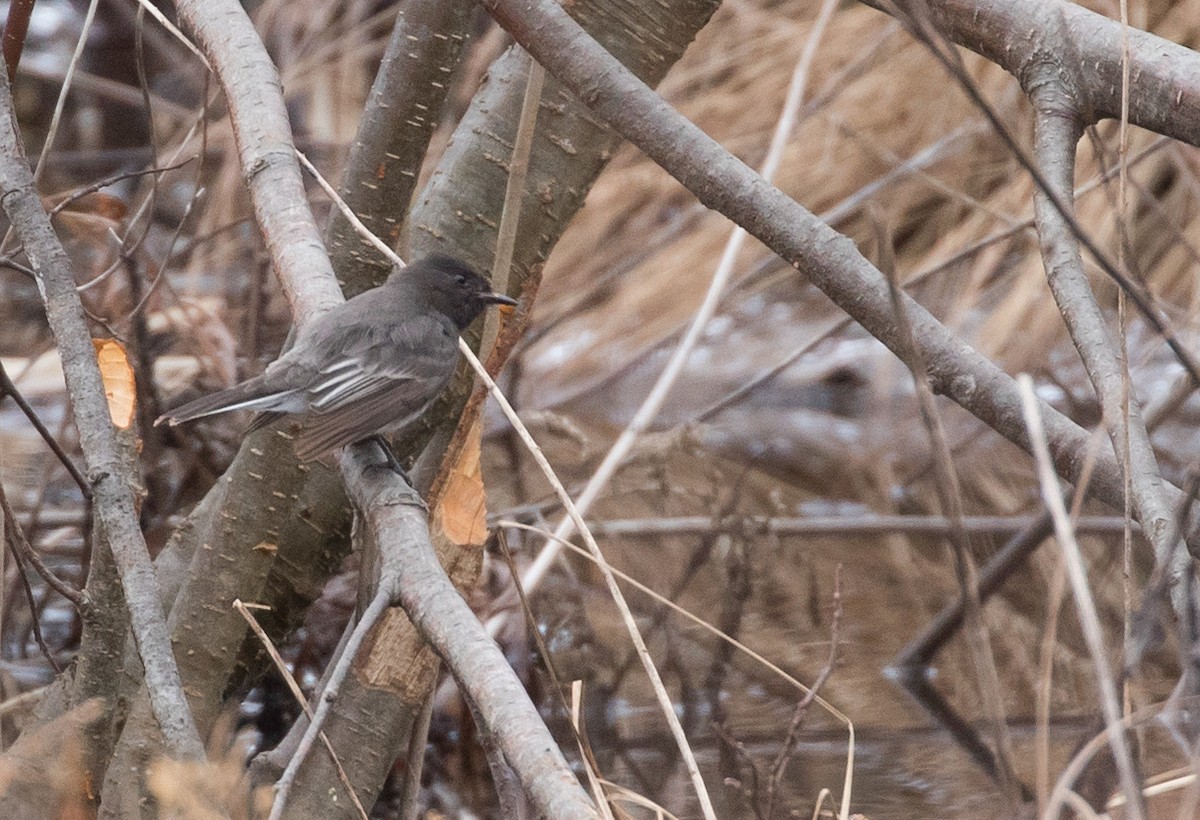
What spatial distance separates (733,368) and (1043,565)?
7.02 ft

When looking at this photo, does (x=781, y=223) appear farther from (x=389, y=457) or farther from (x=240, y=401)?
(x=240, y=401)

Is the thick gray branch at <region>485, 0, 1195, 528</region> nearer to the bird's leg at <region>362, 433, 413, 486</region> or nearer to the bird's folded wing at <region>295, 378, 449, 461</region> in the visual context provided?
the bird's leg at <region>362, 433, 413, 486</region>

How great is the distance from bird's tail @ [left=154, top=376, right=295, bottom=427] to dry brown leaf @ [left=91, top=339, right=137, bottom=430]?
3.7 inches

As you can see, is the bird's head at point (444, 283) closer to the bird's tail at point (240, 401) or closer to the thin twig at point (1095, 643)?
the bird's tail at point (240, 401)

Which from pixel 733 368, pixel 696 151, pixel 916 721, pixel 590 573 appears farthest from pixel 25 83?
pixel 696 151

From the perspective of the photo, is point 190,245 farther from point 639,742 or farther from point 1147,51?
point 1147,51

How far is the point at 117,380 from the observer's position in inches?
117

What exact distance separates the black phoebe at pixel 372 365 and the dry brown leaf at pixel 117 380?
0.54 feet

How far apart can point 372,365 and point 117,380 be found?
0.54 metres

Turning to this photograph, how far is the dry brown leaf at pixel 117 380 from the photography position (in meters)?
2.86

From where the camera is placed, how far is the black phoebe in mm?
2721

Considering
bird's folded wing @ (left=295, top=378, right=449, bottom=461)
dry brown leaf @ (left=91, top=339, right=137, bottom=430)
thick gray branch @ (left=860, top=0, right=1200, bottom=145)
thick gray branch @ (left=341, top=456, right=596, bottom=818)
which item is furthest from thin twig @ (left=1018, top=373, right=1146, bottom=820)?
dry brown leaf @ (left=91, top=339, right=137, bottom=430)

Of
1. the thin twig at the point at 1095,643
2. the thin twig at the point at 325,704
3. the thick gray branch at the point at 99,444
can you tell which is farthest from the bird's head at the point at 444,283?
the thin twig at the point at 1095,643

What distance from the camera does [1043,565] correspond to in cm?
477
